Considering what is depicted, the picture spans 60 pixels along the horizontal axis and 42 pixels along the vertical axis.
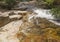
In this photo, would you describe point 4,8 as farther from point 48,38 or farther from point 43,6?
point 48,38

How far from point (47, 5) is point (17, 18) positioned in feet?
13.6

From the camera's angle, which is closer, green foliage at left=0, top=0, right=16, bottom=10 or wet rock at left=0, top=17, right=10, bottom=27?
wet rock at left=0, top=17, right=10, bottom=27

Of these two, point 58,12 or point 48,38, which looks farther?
point 58,12

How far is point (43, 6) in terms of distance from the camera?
40.4ft

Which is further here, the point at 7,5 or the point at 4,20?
the point at 7,5

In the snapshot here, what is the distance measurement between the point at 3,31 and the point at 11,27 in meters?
0.51

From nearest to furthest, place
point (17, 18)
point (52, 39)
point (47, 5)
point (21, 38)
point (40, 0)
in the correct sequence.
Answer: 1. point (52, 39)
2. point (21, 38)
3. point (17, 18)
4. point (47, 5)
5. point (40, 0)

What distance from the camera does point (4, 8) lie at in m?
12.9

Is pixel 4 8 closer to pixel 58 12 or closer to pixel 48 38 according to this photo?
pixel 58 12

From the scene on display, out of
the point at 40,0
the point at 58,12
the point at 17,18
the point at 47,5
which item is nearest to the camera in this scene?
the point at 58,12

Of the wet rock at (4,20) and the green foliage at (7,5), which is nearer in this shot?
the wet rock at (4,20)

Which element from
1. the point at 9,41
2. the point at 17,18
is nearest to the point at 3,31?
the point at 9,41

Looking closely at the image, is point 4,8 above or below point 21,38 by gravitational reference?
below

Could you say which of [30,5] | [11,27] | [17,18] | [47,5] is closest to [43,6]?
[47,5]
